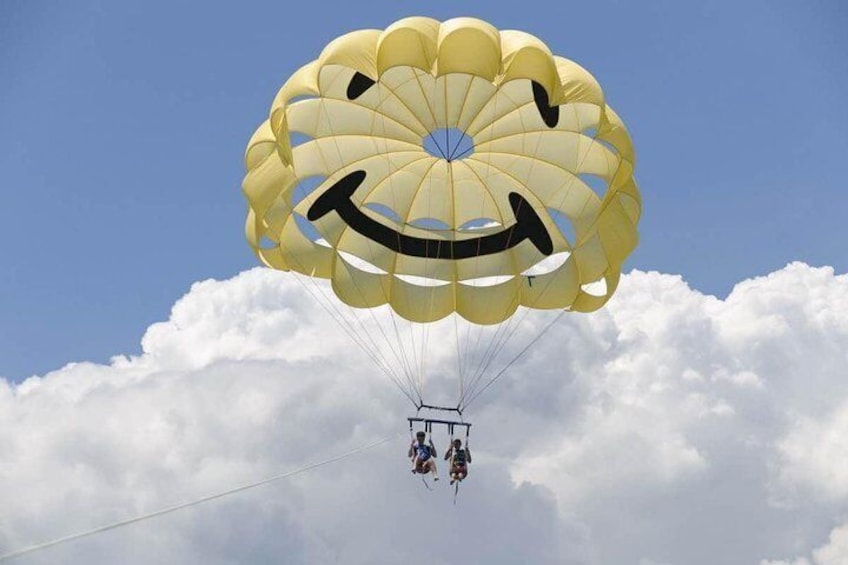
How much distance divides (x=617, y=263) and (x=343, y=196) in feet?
23.1

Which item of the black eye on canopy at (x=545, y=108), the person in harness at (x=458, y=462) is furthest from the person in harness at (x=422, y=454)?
the black eye on canopy at (x=545, y=108)

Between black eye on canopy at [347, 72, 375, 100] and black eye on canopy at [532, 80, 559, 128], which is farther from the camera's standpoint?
black eye on canopy at [347, 72, 375, 100]

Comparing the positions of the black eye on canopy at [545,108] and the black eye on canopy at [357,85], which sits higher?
the black eye on canopy at [357,85]

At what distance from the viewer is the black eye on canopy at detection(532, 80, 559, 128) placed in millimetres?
27828

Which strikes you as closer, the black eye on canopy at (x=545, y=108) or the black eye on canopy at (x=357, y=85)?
the black eye on canopy at (x=545, y=108)

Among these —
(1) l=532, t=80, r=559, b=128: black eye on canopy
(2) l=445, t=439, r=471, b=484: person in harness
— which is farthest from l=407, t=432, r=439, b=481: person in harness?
(1) l=532, t=80, r=559, b=128: black eye on canopy

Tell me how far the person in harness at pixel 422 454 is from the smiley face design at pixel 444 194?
3.84m

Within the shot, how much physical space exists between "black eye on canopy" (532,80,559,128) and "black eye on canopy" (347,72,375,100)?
402cm

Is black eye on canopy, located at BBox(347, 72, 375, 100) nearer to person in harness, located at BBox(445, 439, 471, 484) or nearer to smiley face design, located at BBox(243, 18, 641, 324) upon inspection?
smiley face design, located at BBox(243, 18, 641, 324)

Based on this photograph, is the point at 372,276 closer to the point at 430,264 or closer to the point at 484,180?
the point at 430,264

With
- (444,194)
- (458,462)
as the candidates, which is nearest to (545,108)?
(444,194)

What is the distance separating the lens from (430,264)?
3073 cm

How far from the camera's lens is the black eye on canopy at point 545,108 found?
91.3 ft

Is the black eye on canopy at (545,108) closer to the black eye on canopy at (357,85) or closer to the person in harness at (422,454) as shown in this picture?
the black eye on canopy at (357,85)
